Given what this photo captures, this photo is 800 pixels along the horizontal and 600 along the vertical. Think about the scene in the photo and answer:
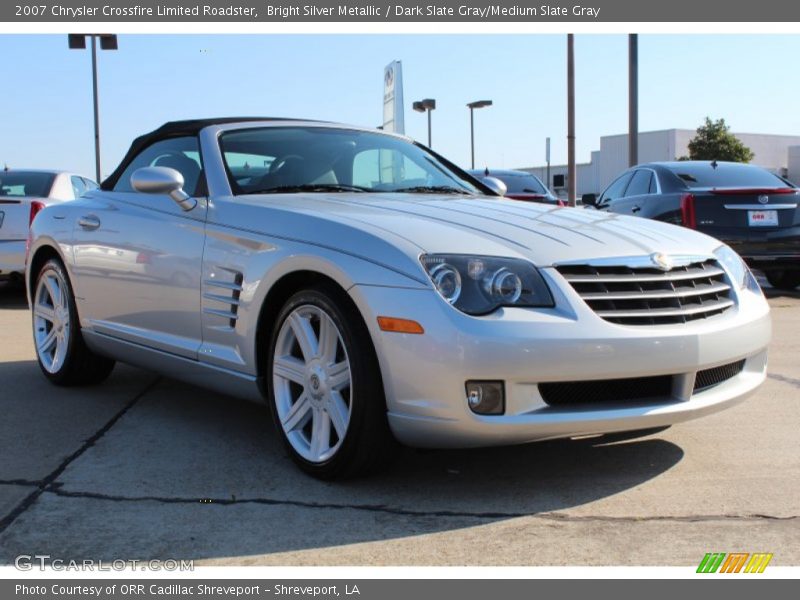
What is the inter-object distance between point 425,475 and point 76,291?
2.55 metres

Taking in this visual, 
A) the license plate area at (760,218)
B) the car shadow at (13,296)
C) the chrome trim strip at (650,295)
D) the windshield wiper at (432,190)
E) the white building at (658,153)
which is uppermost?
the white building at (658,153)

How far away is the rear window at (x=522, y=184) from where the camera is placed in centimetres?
1305

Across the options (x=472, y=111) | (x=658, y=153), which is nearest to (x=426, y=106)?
(x=472, y=111)

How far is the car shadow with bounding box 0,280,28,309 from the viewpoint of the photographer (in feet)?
33.0

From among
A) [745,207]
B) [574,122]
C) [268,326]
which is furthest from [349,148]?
[574,122]

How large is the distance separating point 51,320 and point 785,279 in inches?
324

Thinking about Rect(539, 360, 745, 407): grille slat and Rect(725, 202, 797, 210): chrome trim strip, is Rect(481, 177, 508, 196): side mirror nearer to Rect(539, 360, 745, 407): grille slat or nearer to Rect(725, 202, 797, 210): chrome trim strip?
Rect(539, 360, 745, 407): grille slat

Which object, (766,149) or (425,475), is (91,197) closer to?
(425,475)

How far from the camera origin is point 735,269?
392 centimetres

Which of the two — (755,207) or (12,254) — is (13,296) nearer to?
(12,254)

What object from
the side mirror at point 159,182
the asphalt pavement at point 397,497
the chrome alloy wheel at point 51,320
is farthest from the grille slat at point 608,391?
the chrome alloy wheel at point 51,320

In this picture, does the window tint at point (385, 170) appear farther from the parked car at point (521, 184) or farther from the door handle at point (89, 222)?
the parked car at point (521, 184)

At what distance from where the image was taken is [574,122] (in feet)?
54.4
